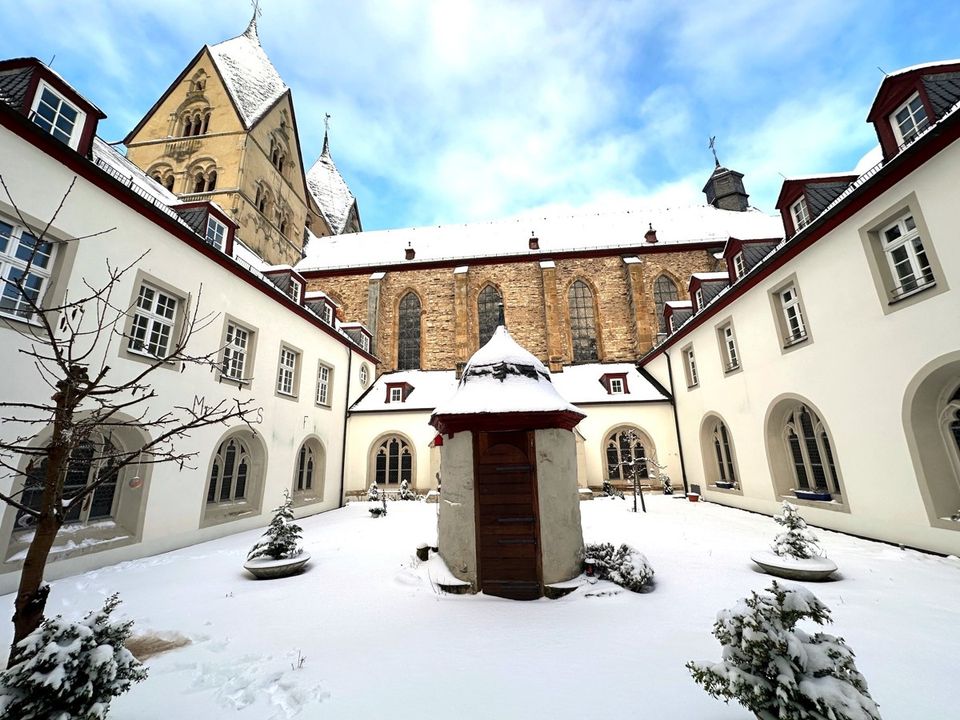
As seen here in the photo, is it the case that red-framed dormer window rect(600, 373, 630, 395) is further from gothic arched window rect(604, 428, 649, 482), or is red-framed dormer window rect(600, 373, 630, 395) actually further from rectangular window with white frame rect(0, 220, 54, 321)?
rectangular window with white frame rect(0, 220, 54, 321)

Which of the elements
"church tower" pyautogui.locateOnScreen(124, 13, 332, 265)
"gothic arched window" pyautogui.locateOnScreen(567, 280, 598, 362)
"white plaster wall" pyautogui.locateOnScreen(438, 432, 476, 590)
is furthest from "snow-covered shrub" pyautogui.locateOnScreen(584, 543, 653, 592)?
"church tower" pyautogui.locateOnScreen(124, 13, 332, 265)

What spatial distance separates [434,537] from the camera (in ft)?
30.2

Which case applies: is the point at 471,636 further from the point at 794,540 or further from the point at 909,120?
the point at 909,120

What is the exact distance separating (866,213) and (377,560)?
11.3 m

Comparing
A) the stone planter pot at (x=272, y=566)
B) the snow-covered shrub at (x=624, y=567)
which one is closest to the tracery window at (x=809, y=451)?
the snow-covered shrub at (x=624, y=567)

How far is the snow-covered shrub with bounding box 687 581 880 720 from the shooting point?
226 cm

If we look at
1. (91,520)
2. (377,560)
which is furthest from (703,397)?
(91,520)

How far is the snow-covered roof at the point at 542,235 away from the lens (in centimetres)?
2411

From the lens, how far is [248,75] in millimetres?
26453

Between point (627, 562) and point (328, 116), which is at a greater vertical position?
point (328, 116)

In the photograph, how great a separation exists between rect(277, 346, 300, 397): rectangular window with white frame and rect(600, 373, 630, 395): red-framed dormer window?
12.7m

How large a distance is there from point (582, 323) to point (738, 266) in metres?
10.5

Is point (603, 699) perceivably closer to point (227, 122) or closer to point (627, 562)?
point (627, 562)

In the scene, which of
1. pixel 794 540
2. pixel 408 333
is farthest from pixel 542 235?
pixel 794 540
